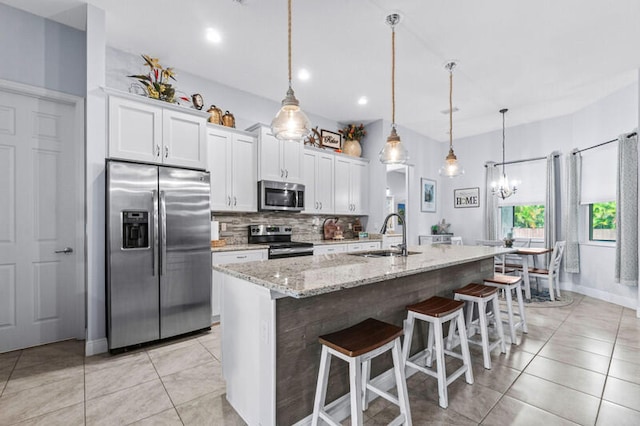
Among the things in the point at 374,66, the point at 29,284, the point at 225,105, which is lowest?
the point at 29,284

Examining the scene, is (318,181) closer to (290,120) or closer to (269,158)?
(269,158)

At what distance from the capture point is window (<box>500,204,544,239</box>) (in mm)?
5695

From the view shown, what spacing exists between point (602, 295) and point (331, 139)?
A: 4983 mm

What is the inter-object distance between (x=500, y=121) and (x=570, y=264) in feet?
9.12

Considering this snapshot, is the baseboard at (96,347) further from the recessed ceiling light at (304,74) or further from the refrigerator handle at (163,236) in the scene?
the recessed ceiling light at (304,74)

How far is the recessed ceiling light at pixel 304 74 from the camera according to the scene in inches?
148

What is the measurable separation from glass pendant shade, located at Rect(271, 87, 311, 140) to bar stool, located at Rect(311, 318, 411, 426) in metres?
1.35

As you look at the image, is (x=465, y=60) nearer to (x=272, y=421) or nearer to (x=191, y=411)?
(x=272, y=421)

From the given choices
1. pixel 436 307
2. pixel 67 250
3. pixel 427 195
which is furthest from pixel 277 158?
pixel 427 195

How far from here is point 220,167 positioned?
150 inches

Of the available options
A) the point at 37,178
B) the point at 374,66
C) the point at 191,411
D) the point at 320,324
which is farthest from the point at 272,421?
the point at 374,66

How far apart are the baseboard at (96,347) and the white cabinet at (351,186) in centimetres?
353

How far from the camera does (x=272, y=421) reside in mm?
1539

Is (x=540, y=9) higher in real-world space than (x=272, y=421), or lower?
higher
